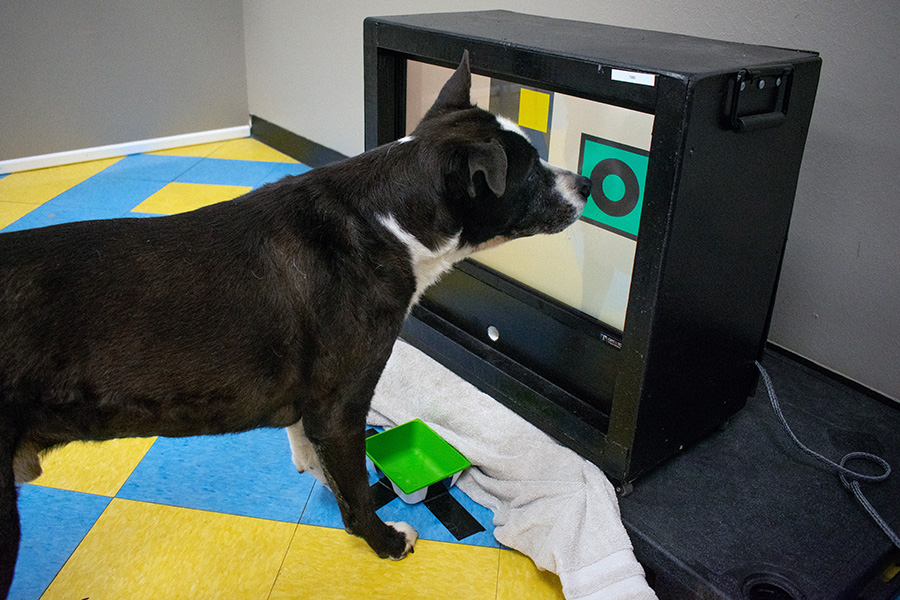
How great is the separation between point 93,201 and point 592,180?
2.58m

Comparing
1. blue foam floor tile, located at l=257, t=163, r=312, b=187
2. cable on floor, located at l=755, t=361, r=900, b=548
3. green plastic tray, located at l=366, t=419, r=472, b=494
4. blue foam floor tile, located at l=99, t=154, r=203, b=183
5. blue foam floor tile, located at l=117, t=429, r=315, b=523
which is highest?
cable on floor, located at l=755, t=361, r=900, b=548

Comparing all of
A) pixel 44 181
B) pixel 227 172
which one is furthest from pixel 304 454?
pixel 44 181

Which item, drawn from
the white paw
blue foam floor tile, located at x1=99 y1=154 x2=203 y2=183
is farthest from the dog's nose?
blue foam floor tile, located at x1=99 y1=154 x2=203 y2=183

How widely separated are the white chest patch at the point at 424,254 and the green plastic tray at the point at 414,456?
0.52 meters

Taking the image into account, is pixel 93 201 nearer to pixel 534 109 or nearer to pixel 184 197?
pixel 184 197

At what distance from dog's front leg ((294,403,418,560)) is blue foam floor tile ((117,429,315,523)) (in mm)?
217

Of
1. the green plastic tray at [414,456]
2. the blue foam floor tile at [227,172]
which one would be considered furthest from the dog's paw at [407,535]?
the blue foam floor tile at [227,172]

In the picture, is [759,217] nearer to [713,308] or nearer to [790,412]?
[713,308]

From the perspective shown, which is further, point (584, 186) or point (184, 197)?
point (184, 197)

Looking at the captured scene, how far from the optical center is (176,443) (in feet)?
6.19

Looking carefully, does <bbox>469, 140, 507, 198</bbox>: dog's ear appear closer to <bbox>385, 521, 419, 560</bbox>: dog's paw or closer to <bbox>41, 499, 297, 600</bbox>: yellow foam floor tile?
<bbox>385, 521, 419, 560</bbox>: dog's paw

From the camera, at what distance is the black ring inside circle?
4.97ft

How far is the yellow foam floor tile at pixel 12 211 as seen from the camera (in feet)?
10.1

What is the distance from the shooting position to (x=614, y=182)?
5.09 ft
